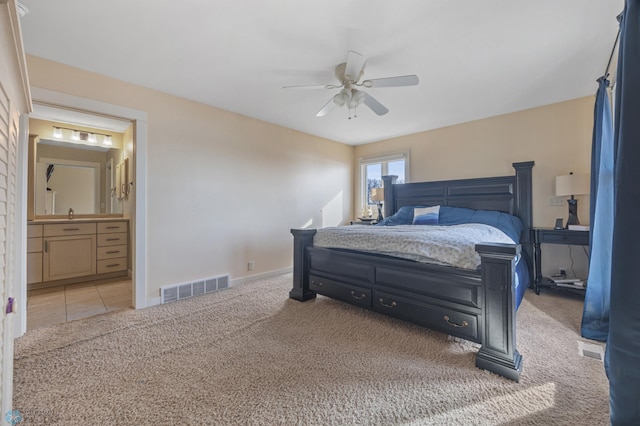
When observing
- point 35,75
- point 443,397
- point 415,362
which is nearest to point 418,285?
point 415,362

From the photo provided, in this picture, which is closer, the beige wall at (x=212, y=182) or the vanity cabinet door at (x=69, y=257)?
the beige wall at (x=212, y=182)

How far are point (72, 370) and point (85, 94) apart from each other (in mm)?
2402

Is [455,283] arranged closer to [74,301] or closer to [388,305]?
[388,305]

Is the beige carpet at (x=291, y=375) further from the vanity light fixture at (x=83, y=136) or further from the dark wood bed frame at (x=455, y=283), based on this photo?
the vanity light fixture at (x=83, y=136)

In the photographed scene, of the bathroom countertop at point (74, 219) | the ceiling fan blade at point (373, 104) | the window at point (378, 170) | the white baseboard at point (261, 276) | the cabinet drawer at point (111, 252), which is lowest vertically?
the white baseboard at point (261, 276)

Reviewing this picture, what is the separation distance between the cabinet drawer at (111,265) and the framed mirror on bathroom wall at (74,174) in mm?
812

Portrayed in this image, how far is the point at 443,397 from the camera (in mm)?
1528

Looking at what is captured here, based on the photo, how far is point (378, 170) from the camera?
5398 mm

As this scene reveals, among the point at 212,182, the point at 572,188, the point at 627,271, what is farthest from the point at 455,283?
the point at 212,182

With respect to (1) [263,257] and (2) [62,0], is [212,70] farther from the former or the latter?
(1) [263,257]

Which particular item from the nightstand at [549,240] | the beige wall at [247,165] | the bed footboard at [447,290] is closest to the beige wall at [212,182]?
the beige wall at [247,165]

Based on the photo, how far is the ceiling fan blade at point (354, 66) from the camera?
2.15 metres

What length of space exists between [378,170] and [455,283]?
364 cm

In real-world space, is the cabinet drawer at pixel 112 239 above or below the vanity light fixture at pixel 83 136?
below
